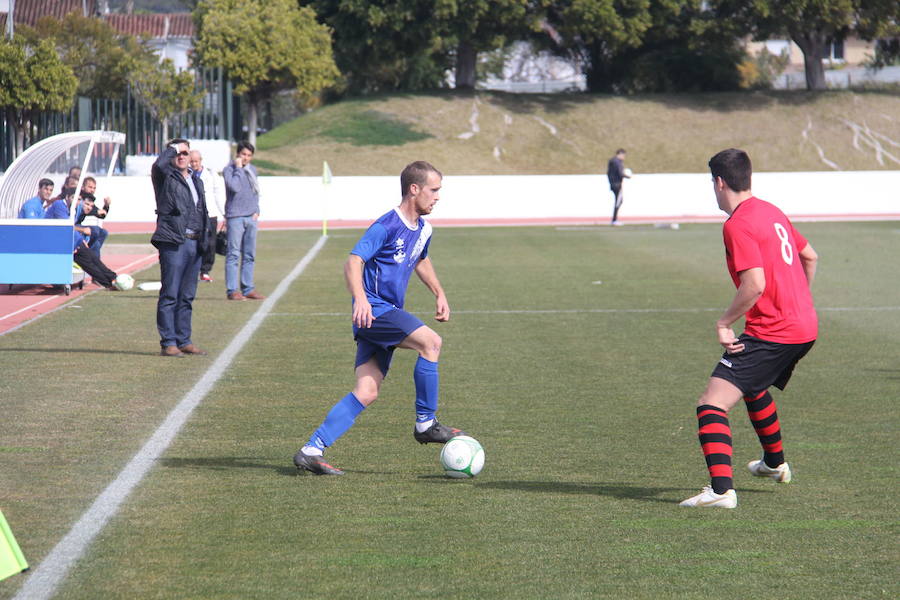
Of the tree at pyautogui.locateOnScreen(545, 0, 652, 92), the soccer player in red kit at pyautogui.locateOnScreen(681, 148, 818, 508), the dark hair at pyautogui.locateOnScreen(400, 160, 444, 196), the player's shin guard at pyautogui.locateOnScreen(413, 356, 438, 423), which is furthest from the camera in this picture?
the tree at pyautogui.locateOnScreen(545, 0, 652, 92)

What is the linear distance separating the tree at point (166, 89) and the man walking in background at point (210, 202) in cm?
2311

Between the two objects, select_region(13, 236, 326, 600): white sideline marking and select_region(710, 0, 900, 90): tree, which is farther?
select_region(710, 0, 900, 90): tree

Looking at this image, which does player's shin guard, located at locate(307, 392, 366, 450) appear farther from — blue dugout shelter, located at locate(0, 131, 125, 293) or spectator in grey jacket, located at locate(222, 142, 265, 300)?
blue dugout shelter, located at locate(0, 131, 125, 293)

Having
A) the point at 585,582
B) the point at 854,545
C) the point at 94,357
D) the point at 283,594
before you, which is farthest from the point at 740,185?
the point at 94,357

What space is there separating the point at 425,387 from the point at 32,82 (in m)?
36.0

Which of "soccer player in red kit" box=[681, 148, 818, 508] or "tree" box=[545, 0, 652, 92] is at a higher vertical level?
"tree" box=[545, 0, 652, 92]

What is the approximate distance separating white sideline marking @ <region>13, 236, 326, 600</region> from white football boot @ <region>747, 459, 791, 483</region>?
3253mm

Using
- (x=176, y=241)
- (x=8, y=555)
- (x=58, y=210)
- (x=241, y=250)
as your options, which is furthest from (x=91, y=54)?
(x=8, y=555)

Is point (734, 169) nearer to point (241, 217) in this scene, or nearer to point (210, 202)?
point (241, 217)

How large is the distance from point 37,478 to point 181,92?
1526 inches

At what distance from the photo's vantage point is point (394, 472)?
6.81 m

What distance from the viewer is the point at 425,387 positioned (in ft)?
22.5

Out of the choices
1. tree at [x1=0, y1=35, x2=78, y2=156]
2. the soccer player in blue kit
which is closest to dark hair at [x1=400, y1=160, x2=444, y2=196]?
the soccer player in blue kit

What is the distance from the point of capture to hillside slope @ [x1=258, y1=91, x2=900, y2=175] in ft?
174
